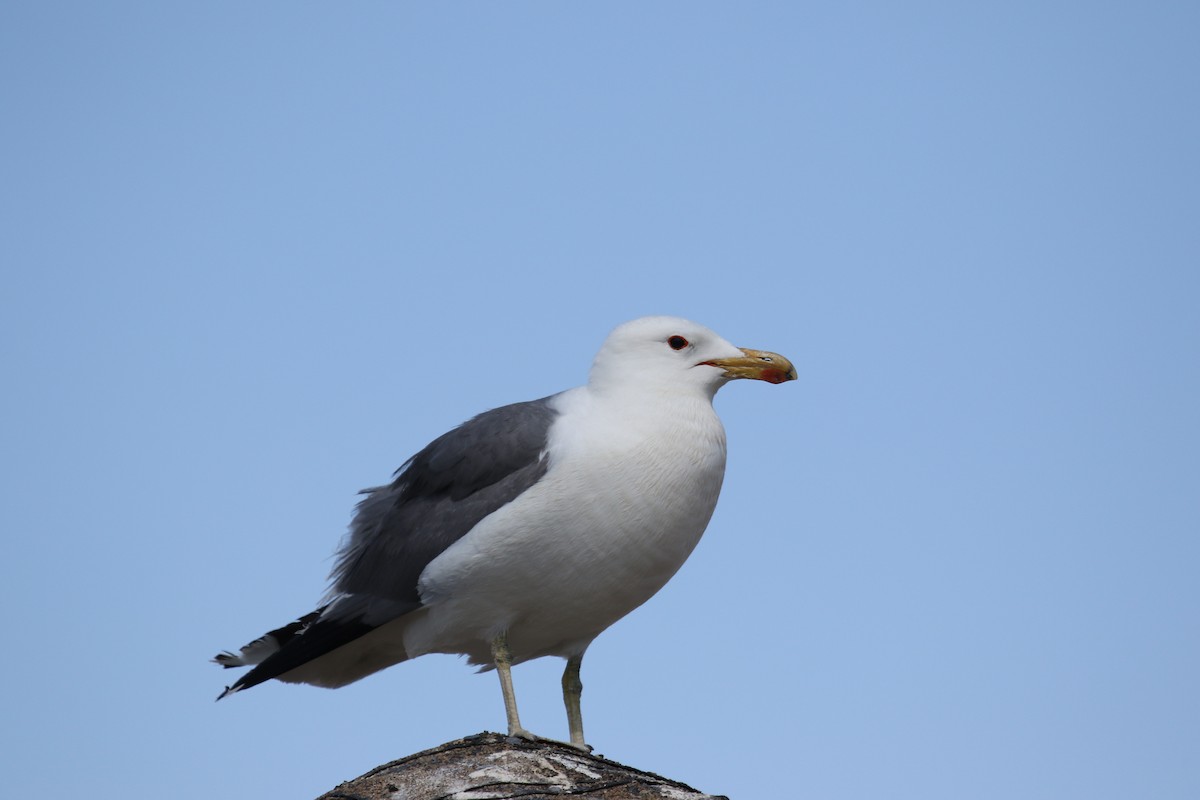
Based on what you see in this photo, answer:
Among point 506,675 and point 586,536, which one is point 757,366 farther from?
point 506,675

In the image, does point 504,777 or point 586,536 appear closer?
point 504,777

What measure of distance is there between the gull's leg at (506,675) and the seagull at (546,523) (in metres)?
0.01

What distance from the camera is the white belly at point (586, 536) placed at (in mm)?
9969

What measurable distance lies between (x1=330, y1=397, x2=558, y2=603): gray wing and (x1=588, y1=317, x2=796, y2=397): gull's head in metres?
0.56

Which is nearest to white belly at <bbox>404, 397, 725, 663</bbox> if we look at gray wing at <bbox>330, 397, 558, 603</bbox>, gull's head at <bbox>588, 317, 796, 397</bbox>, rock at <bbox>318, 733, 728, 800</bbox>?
gray wing at <bbox>330, 397, 558, 603</bbox>

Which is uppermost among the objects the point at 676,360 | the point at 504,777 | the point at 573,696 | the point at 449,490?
the point at 676,360

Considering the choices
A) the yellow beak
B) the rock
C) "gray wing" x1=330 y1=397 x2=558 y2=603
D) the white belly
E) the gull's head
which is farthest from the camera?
the yellow beak

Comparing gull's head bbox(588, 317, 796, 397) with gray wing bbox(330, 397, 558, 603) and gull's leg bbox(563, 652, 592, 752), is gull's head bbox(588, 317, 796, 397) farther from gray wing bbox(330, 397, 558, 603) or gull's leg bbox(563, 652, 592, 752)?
gull's leg bbox(563, 652, 592, 752)

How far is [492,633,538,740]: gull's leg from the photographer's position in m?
10.2

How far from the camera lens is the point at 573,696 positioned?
35.7 ft

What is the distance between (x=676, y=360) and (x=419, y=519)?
84.3 inches

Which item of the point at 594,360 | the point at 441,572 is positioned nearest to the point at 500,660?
the point at 441,572

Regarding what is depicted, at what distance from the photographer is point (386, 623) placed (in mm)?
10695

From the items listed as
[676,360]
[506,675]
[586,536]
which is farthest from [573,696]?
[676,360]
